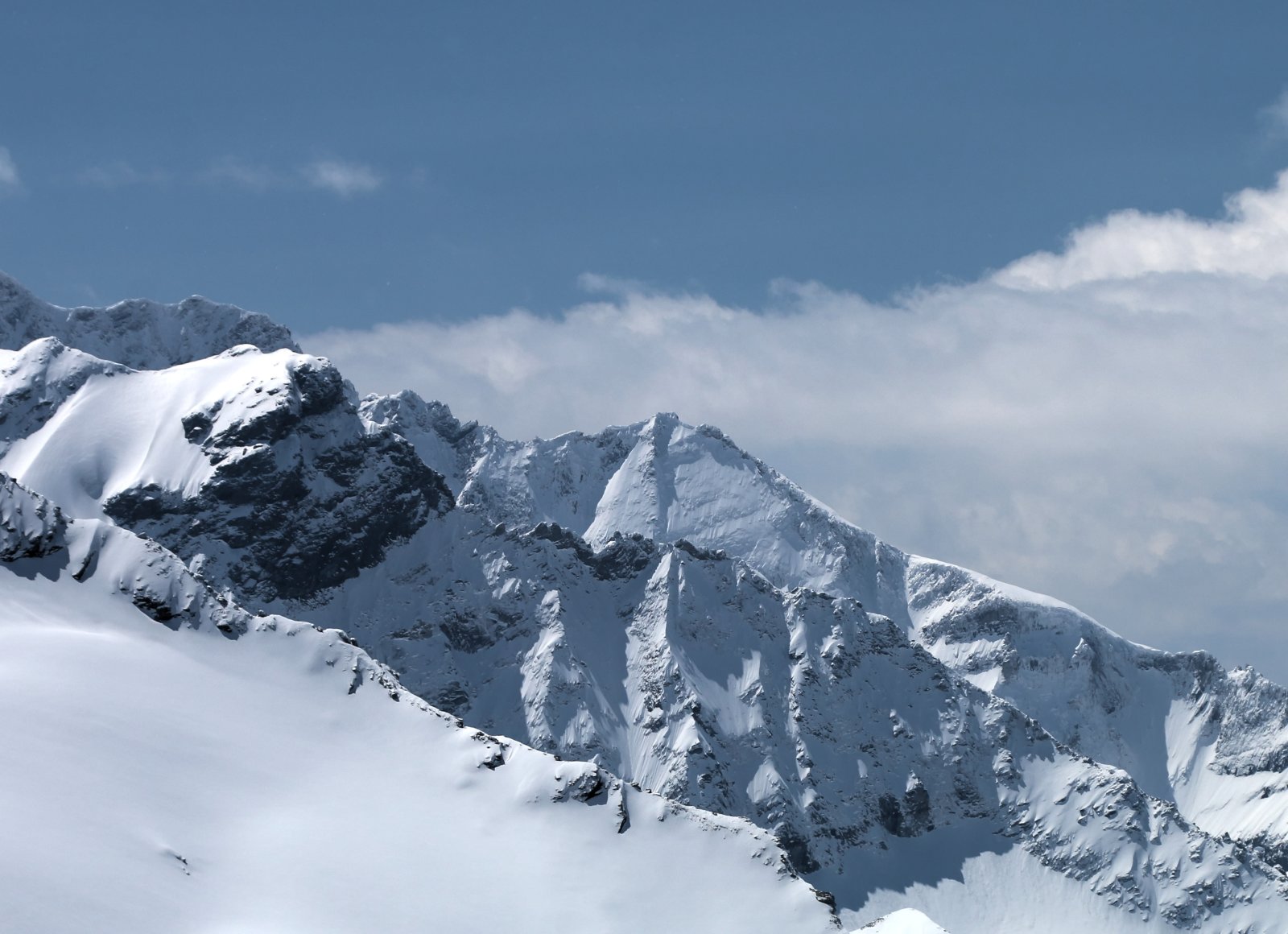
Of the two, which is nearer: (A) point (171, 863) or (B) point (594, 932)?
(A) point (171, 863)

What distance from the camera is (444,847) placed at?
199 metres

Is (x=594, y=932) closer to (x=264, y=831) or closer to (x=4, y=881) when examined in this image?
(x=264, y=831)

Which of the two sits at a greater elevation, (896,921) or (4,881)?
(896,921)

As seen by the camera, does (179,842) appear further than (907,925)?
Yes

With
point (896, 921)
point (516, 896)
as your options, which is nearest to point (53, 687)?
point (516, 896)

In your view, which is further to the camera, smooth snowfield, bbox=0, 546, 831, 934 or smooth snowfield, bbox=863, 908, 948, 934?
smooth snowfield, bbox=0, 546, 831, 934

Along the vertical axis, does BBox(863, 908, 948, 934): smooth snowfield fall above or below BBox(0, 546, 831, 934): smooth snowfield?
above

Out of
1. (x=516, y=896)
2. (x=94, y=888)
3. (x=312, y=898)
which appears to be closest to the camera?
(x=94, y=888)

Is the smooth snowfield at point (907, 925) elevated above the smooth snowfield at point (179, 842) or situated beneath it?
elevated above

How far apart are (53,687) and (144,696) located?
15191 mm

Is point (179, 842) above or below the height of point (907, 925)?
below

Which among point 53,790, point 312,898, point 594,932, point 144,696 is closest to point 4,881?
point 53,790

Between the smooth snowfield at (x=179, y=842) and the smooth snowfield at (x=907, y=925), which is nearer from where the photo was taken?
the smooth snowfield at (x=907, y=925)

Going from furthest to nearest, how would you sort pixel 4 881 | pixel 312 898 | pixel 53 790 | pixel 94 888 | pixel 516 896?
pixel 516 896
pixel 312 898
pixel 53 790
pixel 94 888
pixel 4 881
